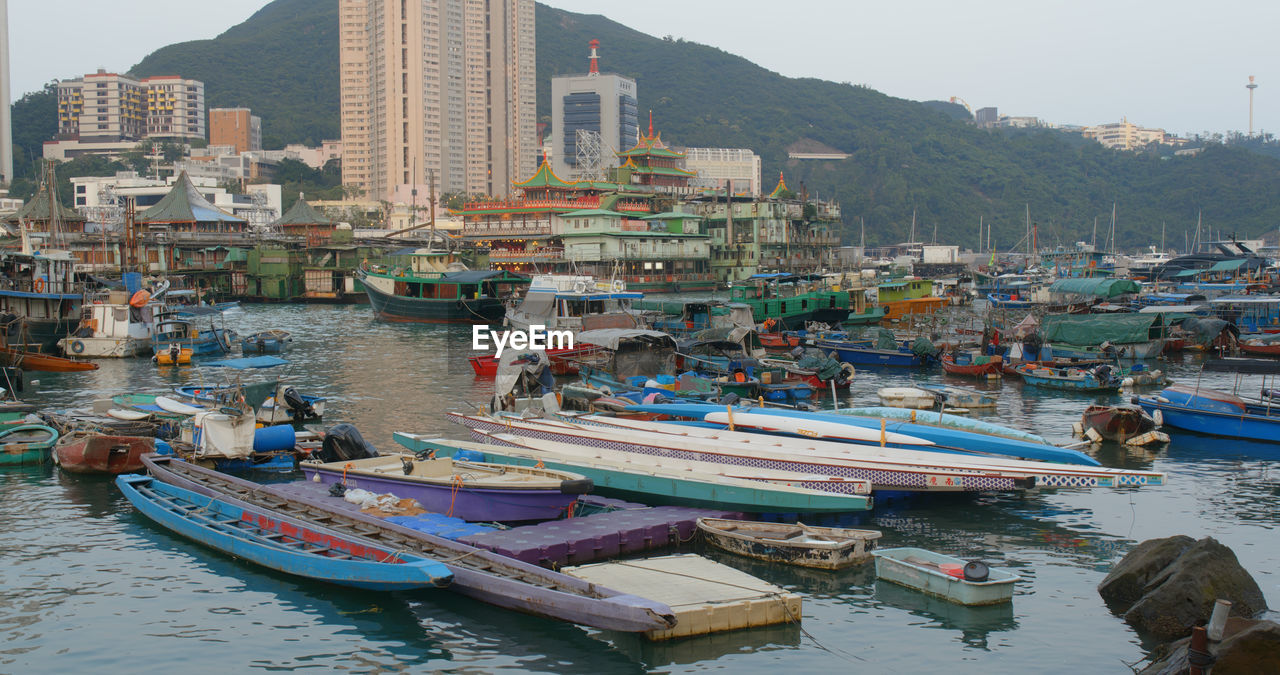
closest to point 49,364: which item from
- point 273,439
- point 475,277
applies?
point 273,439

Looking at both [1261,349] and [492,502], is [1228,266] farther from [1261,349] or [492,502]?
[492,502]

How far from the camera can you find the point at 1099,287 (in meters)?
62.4

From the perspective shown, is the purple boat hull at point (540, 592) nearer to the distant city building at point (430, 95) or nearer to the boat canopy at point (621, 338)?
the boat canopy at point (621, 338)

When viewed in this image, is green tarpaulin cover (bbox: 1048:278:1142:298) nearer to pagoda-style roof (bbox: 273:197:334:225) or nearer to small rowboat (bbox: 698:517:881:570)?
small rowboat (bbox: 698:517:881:570)

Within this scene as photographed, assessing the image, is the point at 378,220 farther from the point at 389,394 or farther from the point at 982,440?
the point at 982,440

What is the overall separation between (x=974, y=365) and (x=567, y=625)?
32.0 metres

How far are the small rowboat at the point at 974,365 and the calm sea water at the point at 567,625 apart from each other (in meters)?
17.1

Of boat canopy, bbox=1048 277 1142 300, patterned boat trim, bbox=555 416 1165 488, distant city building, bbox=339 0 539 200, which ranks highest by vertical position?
distant city building, bbox=339 0 539 200

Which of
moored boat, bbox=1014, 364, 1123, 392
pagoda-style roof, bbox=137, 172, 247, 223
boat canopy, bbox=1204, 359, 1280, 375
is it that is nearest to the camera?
moored boat, bbox=1014, 364, 1123, 392

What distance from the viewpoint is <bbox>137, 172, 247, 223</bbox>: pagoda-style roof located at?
336ft

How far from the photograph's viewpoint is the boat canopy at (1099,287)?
62000 mm

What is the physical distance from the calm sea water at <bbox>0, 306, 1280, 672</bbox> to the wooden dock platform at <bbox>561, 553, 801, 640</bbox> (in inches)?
8.2

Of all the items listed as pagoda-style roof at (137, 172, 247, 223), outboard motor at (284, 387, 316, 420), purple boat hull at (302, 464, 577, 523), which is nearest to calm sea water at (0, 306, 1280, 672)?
purple boat hull at (302, 464, 577, 523)

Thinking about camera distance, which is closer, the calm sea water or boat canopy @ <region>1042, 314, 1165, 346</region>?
the calm sea water
